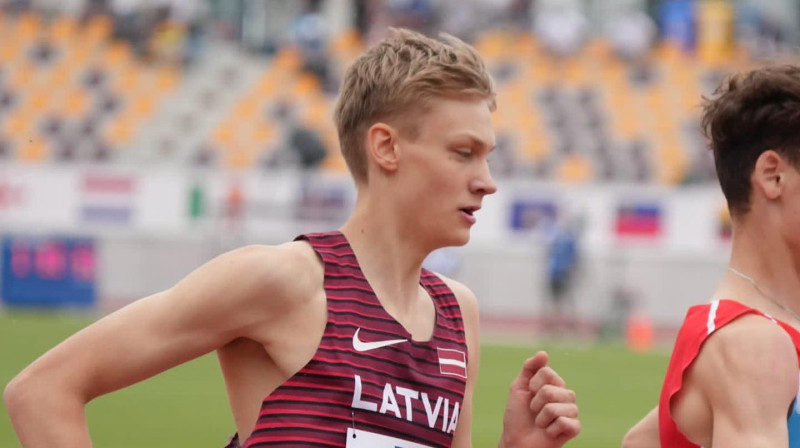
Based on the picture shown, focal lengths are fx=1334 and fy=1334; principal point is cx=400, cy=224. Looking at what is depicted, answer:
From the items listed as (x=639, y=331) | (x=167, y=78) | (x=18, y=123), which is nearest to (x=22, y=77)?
(x=18, y=123)

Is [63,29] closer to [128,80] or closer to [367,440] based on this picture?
[128,80]

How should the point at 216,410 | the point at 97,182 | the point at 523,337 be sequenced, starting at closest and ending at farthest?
the point at 216,410, the point at 523,337, the point at 97,182

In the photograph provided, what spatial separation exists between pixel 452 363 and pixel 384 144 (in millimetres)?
484

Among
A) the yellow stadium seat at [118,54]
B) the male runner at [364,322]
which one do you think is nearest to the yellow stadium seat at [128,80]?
the yellow stadium seat at [118,54]

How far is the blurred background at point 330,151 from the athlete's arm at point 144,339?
39.8 ft

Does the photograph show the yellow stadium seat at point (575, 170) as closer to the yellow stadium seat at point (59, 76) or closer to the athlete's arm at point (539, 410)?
the yellow stadium seat at point (59, 76)

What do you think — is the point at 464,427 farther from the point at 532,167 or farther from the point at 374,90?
the point at 532,167

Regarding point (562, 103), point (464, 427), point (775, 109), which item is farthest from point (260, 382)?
point (562, 103)

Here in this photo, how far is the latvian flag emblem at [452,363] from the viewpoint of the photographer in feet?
9.15

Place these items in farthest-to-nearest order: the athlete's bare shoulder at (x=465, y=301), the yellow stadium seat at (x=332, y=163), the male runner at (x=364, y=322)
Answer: the yellow stadium seat at (x=332, y=163), the athlete's bare shoulder at (x=465, y=301), the male runner at (x=364, y=322)

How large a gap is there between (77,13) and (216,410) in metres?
16.6

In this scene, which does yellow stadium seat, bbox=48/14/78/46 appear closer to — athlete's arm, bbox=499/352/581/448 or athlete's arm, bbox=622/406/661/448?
athlete's arm, bbox=622/406/661/448

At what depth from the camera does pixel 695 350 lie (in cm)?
262

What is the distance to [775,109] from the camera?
2664 millimetres
